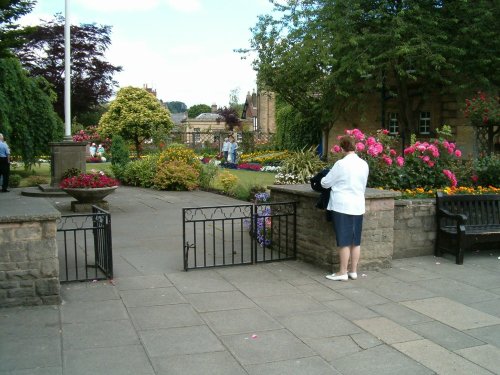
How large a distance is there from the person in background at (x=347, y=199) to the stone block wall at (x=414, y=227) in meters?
1.53

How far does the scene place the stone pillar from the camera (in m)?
15.5

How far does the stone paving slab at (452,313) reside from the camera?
205 inches

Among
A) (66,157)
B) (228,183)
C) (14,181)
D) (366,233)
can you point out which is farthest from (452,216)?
(14,181)

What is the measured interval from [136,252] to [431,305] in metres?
4.68

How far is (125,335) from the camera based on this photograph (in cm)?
483

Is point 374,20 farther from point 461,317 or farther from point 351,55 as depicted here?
point 461,317

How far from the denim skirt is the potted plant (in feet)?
24.6

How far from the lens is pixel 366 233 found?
23.9ft

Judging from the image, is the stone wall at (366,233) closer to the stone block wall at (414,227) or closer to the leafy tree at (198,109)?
the stone block wall at (414,227)

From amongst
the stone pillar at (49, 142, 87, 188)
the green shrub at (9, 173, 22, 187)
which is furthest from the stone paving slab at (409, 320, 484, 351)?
the green shrub at (9, 173, 22, 187)

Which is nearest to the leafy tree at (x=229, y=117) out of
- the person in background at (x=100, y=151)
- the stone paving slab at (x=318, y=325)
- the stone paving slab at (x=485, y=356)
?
the person in background at (x=100, y=151)

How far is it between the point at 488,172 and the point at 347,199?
5151mm

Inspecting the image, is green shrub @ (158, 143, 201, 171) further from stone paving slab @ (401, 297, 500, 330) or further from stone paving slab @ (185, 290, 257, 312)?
stone paving slab @ (401, 297, 500, 330)

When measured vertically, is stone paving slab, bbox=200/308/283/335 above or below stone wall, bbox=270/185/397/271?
below
